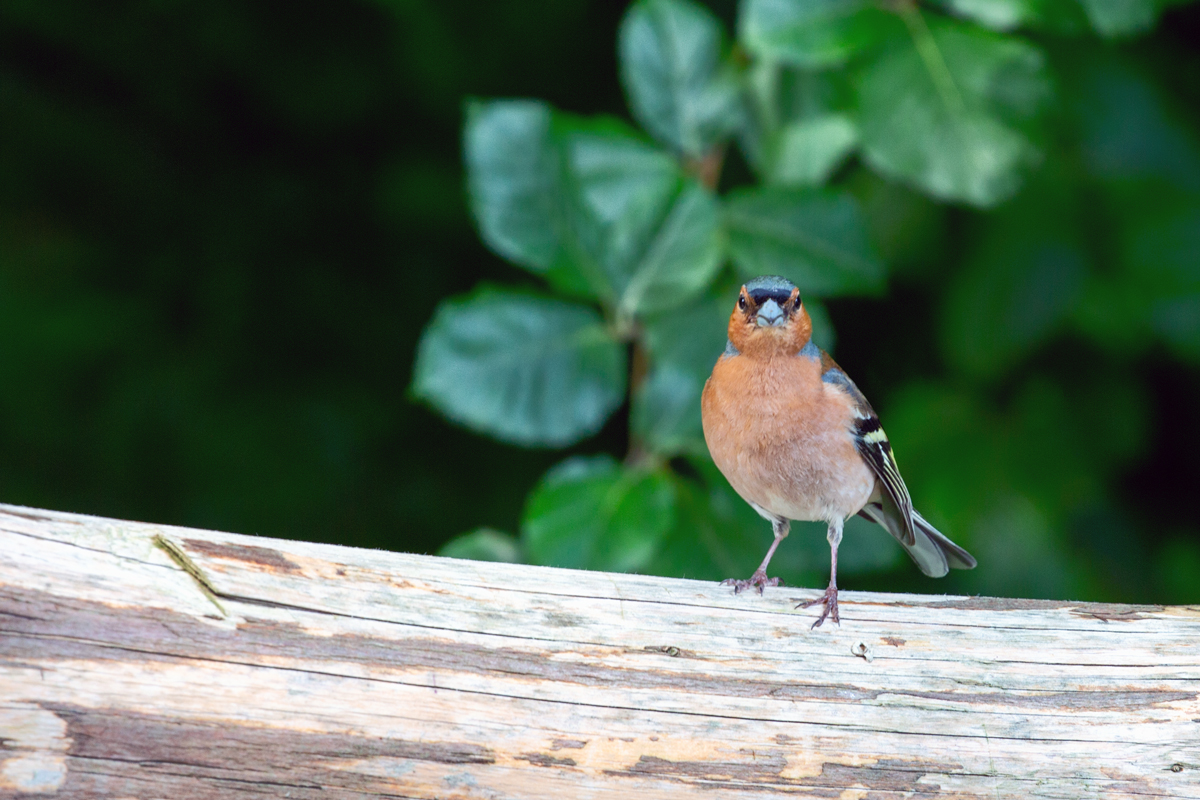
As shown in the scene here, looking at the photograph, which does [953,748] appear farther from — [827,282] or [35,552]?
[35,552]

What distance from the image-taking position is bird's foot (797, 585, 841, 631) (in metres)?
2.15

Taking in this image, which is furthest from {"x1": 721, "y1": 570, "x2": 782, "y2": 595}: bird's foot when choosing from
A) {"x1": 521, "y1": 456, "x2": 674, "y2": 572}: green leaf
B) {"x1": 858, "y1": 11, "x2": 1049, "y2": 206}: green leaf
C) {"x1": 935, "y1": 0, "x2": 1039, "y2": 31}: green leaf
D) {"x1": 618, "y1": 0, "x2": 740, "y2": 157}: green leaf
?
{"x1": 935, "y1": 0, "x2": 1039, "y2": 31}: green leaf

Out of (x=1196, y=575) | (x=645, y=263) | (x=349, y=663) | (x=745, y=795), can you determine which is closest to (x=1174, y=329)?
(x=1196, y=575)

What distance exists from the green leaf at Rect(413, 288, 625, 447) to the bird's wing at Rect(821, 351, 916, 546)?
1.85 feet

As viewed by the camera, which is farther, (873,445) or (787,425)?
(873,445)

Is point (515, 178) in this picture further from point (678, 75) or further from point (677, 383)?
point (677, 383)

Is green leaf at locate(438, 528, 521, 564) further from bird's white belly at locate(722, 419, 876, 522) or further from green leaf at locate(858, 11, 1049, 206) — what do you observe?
green leaf at locate(858, 11, 1049, 206)

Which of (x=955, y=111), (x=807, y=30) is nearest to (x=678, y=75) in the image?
(x=807, y=30)

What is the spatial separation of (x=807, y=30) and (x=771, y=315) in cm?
80

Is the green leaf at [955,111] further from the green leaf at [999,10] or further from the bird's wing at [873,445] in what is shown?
the bird's wing at [873,445]

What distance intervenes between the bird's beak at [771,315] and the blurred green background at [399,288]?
3.41 feet

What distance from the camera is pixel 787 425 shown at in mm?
2576

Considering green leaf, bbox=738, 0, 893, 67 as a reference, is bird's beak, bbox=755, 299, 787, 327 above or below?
below

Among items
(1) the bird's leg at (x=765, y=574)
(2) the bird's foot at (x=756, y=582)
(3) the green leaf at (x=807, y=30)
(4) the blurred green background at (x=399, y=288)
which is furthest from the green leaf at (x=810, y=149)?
(2) the bird's foot at (x=756, y=582)
